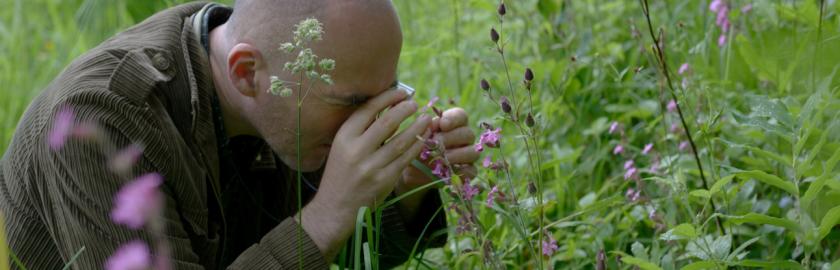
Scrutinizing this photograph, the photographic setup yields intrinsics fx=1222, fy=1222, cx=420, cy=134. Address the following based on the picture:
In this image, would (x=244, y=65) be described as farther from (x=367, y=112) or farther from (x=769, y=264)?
(x=769, y=264)

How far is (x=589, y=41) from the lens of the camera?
3322mm

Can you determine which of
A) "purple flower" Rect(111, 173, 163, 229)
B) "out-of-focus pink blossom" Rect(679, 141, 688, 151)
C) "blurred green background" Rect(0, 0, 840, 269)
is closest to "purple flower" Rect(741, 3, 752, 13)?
"blurred green background" Rect(0, 0, 840, 269)

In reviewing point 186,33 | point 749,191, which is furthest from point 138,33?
point 749,191

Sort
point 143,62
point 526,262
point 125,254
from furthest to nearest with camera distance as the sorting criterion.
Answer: point 526,262, point 143,62, point 125,254

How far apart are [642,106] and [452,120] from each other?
0.76 m

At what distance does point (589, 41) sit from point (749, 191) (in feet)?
3.99

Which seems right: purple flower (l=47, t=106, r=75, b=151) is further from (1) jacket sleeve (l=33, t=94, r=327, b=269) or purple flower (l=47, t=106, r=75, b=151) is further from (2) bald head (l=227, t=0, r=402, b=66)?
(2) bald head (l=227, t=0, r=402, b=66)

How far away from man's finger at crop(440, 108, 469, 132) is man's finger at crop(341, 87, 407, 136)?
0.14 m

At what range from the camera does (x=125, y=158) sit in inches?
76.8

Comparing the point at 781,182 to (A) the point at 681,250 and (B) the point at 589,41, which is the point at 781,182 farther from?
(B) the point at 589,41

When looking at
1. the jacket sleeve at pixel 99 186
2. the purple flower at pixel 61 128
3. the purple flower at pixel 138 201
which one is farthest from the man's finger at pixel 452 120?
the purple flower at pixel 61 128

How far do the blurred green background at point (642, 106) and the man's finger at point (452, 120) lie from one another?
173 mm

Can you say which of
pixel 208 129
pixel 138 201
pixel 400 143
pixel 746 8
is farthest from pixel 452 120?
pixel 746 8

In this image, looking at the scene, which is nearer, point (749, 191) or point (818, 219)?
point (818, 219)
